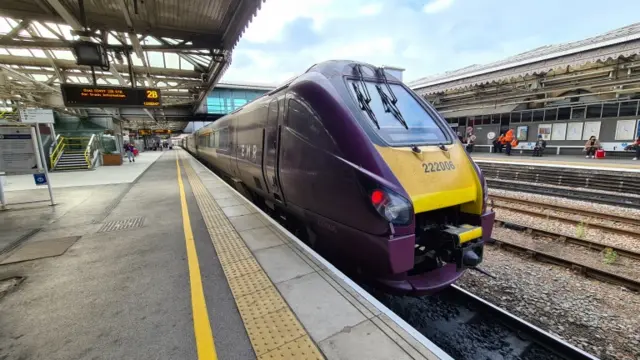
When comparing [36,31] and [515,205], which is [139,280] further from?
[515,205]

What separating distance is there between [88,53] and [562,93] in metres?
21.0

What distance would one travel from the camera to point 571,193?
27.6 ft

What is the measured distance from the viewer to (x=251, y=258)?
10.3 ft

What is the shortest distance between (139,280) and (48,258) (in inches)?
67.4

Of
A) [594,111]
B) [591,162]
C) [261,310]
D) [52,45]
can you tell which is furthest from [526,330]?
[594,111]

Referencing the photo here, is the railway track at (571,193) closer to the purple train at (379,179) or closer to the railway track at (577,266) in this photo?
the railway track at (577,266)

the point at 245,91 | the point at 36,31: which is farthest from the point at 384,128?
the point at 245,91

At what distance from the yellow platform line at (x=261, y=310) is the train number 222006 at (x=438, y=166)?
71.3 inches

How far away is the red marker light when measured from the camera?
89.6 inches

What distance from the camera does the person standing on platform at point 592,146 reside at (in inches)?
547

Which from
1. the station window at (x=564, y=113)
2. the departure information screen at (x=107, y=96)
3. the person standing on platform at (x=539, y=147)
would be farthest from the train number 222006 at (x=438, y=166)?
the station window at (x=564, y=113)

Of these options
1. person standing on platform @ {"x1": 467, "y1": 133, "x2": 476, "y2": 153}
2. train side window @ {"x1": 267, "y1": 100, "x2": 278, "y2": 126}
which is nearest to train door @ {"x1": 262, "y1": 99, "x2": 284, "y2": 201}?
train side window @ {"x1": 267, "y1": 100, "x2": 278, "y2": 126}

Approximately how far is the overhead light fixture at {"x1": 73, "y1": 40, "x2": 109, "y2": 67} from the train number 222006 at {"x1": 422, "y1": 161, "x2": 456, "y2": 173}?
6970 mm

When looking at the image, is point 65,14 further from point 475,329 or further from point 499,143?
point 499,143
